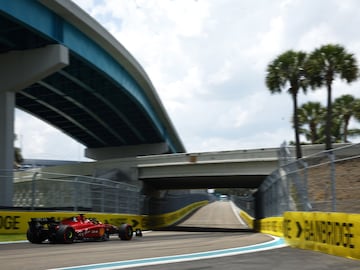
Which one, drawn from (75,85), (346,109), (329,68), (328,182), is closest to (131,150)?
→ (75,85)

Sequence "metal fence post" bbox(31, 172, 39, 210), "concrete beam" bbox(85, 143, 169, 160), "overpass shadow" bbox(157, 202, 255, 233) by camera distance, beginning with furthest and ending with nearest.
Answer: "concrete beam" bbox(85, 143, 169, 160) → "overpass shadow" bbox(157, 202, 255, 233) → "metal fence post" bbox(31, 172, 39, 210)

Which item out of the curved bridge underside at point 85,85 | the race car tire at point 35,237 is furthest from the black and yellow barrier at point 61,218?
the curved bridge underside at point 85,85

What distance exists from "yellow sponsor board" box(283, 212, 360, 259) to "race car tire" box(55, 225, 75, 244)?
6.27 metres

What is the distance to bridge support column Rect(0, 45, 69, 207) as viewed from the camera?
2681 centimetres

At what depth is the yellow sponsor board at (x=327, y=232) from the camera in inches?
363

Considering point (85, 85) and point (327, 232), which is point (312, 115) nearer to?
point (85, 85)

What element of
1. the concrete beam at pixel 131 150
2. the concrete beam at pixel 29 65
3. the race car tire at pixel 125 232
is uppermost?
the concrete beam at pixel 29 65

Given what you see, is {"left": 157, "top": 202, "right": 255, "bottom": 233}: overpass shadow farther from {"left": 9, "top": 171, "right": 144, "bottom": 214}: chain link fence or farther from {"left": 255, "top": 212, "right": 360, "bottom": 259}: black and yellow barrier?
{"left": 255, "top": 212, "right": 360, "bottom": 259}: black and yellow barrier

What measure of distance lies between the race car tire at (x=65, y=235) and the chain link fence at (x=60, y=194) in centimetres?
443

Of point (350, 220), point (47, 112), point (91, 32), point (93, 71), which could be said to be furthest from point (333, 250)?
point (47, 112)

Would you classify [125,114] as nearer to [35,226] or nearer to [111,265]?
[35,226]

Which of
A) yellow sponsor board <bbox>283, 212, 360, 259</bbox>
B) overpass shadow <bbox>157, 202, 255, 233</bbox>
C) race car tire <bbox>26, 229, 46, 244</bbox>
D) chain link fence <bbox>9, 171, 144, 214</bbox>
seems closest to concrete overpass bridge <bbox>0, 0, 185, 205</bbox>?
chain link fence <bbox>9, 171, 144, 214</bbox>

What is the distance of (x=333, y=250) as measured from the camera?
10.1 m

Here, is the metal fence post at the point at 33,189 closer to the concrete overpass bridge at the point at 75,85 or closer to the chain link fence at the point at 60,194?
the chain link fence at the point at 60,194
